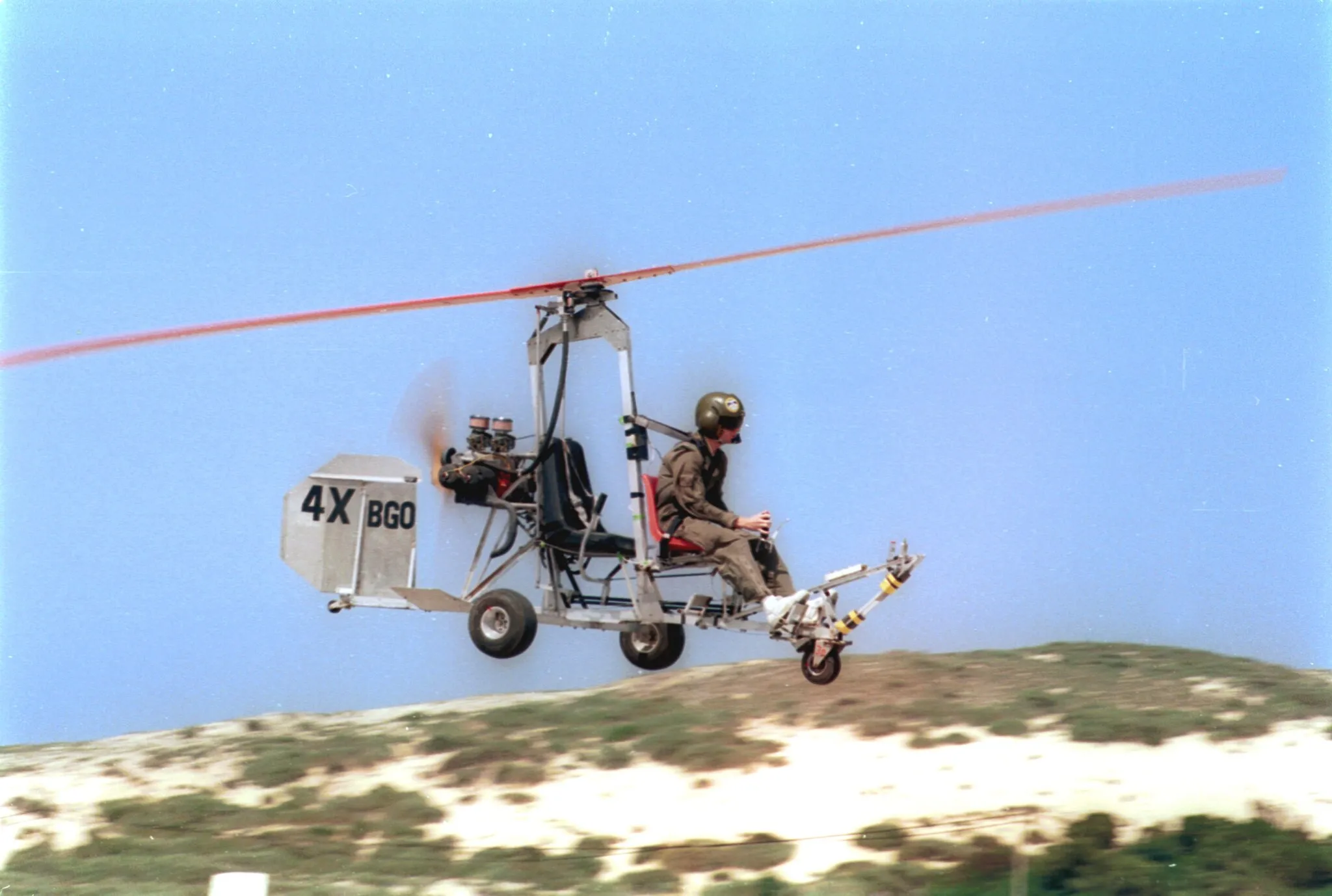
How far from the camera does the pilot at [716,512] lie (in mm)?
9430

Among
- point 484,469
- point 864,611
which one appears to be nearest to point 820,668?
point 864,611

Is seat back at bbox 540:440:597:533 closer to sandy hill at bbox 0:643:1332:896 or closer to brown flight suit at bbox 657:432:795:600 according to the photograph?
brown flight suit at bbox 657:432:795:600

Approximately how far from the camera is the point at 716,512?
958cm

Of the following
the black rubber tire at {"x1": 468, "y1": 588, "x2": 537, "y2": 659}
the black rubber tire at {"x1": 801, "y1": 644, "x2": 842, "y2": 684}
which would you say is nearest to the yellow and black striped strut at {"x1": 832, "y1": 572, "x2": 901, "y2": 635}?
the black rubber tire at {"x1": 801, "y1": 644, "x2": 842, "y2": 684}

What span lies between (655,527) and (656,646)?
110 centimetres

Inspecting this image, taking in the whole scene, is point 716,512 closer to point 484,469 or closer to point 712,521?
point 712,521

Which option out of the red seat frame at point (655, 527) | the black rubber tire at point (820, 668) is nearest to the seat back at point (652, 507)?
the red seat frame at point (655, 527)

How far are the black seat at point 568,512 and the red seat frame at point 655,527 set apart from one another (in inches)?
11.3

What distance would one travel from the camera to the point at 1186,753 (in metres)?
9.97

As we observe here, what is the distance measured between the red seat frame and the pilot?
0.09 feet

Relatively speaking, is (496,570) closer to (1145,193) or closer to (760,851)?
(760,851)

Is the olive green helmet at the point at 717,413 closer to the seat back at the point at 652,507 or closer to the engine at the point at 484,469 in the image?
the seat back at the point at 652,507

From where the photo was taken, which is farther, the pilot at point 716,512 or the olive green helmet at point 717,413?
the olive green helmet at point 717,413

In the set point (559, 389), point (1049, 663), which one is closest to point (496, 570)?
point (559, 389)
